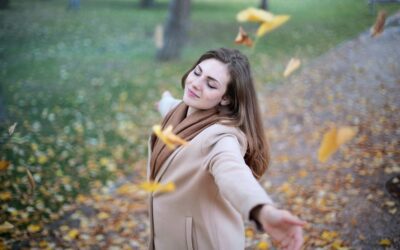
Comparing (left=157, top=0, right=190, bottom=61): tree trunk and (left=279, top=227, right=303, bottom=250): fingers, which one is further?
(left=157, top=0, right=190, bottom=61): tree trunk

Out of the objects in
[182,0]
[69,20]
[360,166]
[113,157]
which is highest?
[182,0]

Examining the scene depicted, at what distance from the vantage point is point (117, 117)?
647 cm

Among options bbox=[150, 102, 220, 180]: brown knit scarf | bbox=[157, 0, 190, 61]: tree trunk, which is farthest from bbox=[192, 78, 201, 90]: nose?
bbox=[157, 0, 190, 61]: tree trunk

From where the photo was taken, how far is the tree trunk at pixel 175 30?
8.95 metres

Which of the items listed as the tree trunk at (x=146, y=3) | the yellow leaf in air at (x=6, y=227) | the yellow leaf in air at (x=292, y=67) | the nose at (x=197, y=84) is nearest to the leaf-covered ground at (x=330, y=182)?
the yellow leaf in air at (x=6, y=227)

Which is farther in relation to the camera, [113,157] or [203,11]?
[203,11]

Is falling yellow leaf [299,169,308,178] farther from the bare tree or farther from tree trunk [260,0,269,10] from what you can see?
tree trunk [260,0,269,10]

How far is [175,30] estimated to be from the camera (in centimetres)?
903

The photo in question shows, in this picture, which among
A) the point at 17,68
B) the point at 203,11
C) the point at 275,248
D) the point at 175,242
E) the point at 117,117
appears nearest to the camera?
the point at 175,242

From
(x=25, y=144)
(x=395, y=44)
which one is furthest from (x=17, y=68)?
(x=395, y=44)

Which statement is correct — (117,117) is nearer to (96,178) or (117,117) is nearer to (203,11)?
(96,178)

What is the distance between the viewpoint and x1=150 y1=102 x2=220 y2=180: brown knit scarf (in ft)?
6.69

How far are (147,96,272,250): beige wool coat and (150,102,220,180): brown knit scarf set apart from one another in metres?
0.05

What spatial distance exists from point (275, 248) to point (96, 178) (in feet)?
7.33
